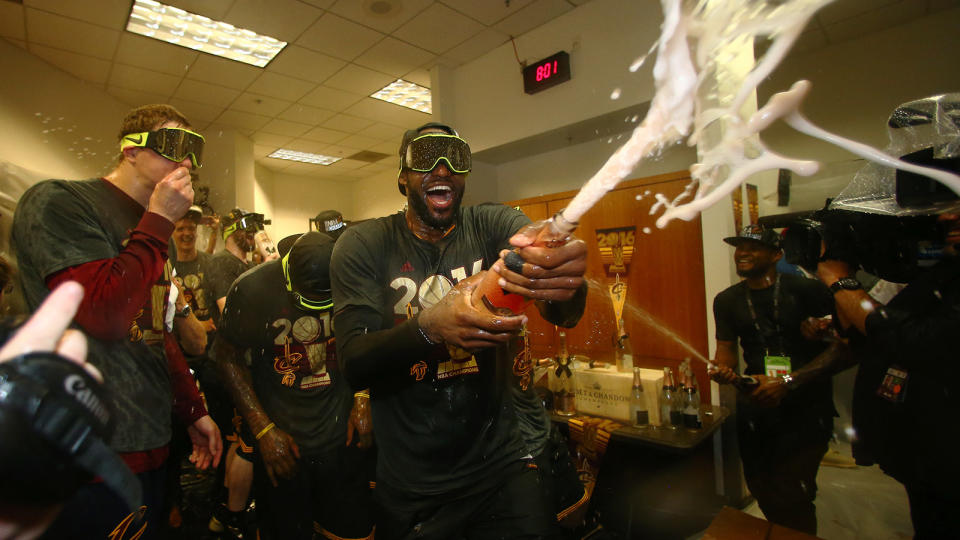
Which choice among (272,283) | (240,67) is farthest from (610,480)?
(240,67)

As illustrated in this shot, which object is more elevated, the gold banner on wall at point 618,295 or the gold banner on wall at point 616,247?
the gold banner on wall at point 616,247

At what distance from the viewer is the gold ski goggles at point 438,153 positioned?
185cm

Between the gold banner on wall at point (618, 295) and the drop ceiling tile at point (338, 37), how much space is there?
434 centimetres

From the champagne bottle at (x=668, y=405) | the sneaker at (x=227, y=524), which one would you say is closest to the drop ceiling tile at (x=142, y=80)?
the sneaker at (x=227, y=524)

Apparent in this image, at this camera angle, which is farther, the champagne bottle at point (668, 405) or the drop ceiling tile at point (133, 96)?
the drop ceiling tile at point (133, 96)

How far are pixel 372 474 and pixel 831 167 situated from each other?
657cm

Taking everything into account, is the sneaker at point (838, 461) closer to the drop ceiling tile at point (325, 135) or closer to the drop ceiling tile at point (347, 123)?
the drop ceiling tile at point (347, 123)

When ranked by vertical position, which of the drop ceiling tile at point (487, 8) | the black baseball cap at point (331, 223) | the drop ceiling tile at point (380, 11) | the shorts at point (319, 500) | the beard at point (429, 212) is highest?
the drop ceiling tile at point (380, 11)

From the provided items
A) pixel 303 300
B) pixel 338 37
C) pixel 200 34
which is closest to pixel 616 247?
pixel 303 300

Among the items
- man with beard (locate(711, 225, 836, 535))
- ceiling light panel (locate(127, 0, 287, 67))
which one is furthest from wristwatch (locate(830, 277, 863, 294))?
ceiling light panel (locate(127, 0, 287, 67))

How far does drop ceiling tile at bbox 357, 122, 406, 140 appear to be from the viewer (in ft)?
27.2

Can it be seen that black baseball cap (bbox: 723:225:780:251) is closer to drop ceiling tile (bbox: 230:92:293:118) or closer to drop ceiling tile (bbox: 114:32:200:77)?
drop ceiling tile (bbox: 114:32:200:77)

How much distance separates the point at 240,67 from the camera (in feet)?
18.8

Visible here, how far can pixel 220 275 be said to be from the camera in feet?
14.2
